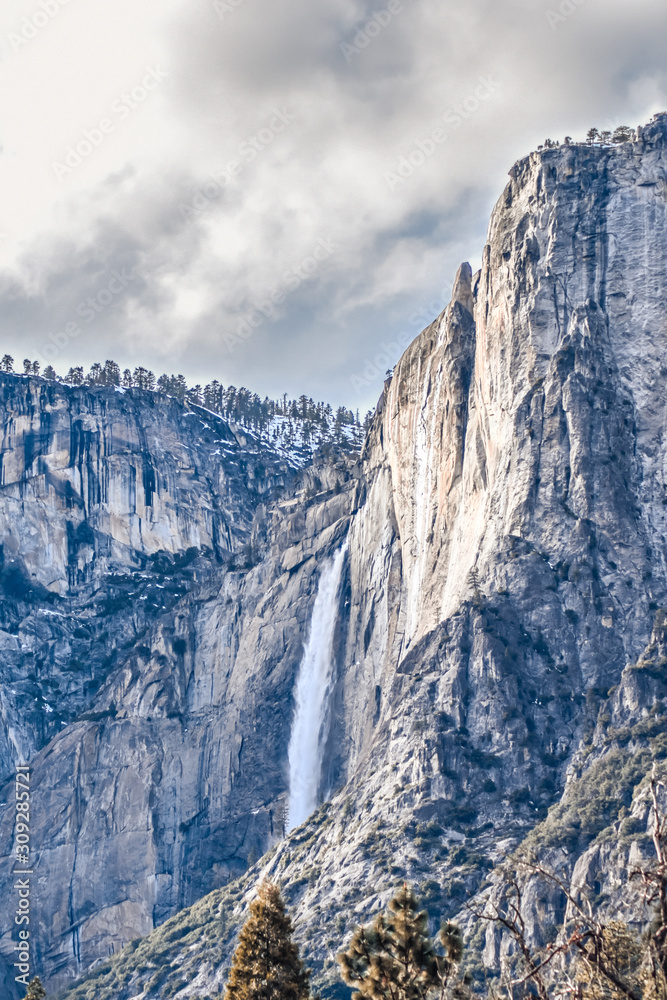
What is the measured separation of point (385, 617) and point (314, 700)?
43.9ft

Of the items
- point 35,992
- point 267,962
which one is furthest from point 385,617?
point 267,962

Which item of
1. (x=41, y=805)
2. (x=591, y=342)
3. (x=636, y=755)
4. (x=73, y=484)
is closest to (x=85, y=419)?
(x=73, y=484)

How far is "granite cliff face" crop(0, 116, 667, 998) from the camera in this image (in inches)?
3812

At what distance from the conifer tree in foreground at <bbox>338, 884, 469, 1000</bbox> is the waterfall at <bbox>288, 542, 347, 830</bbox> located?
3739 inches

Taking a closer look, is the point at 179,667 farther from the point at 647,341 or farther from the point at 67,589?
the point at 647,341

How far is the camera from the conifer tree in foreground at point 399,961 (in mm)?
31000

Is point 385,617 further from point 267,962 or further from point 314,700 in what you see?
point 267,962

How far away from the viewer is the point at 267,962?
36.3 m

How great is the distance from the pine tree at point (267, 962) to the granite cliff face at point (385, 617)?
45862 mm
